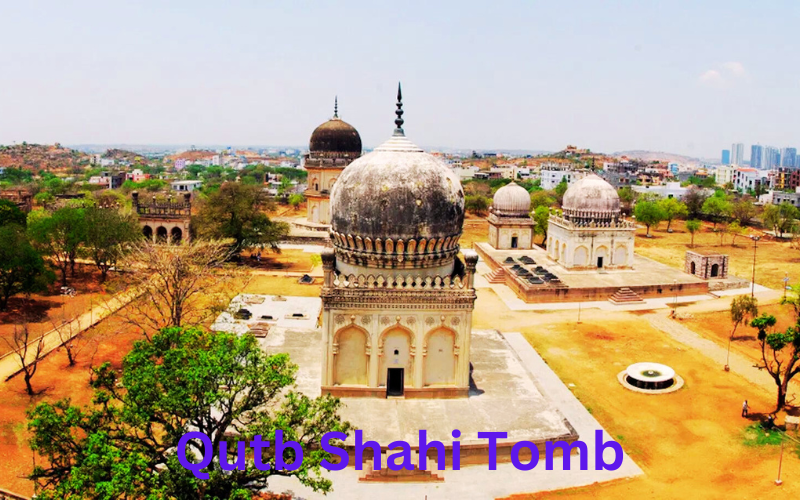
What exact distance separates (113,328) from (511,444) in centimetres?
2073

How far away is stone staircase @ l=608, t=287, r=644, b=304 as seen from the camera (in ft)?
126

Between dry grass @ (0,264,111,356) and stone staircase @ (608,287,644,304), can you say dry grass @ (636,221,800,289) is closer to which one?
stone staircase @ (608,287,644,304)

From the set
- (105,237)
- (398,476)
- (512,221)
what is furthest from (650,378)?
(105,237)

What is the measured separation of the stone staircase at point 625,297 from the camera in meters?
38.3

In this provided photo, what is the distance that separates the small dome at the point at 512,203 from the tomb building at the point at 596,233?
25.6ft

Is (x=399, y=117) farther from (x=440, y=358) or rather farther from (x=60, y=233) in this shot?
(x=60, y=233)

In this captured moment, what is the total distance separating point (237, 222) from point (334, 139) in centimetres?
1737

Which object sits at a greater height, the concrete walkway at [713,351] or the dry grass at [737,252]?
the dry grass at [737,252]

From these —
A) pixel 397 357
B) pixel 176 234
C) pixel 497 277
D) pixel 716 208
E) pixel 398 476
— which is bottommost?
pixel 398 476

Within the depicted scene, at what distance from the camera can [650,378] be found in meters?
25.2

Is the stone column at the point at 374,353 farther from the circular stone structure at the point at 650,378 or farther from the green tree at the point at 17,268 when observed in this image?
the green tree at the point at 17,268

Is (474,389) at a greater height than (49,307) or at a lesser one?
lesser

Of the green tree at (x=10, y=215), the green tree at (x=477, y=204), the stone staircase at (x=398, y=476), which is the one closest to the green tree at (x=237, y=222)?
the green tree at (x=10, y=215)

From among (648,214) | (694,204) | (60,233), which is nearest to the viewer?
(60,233)
